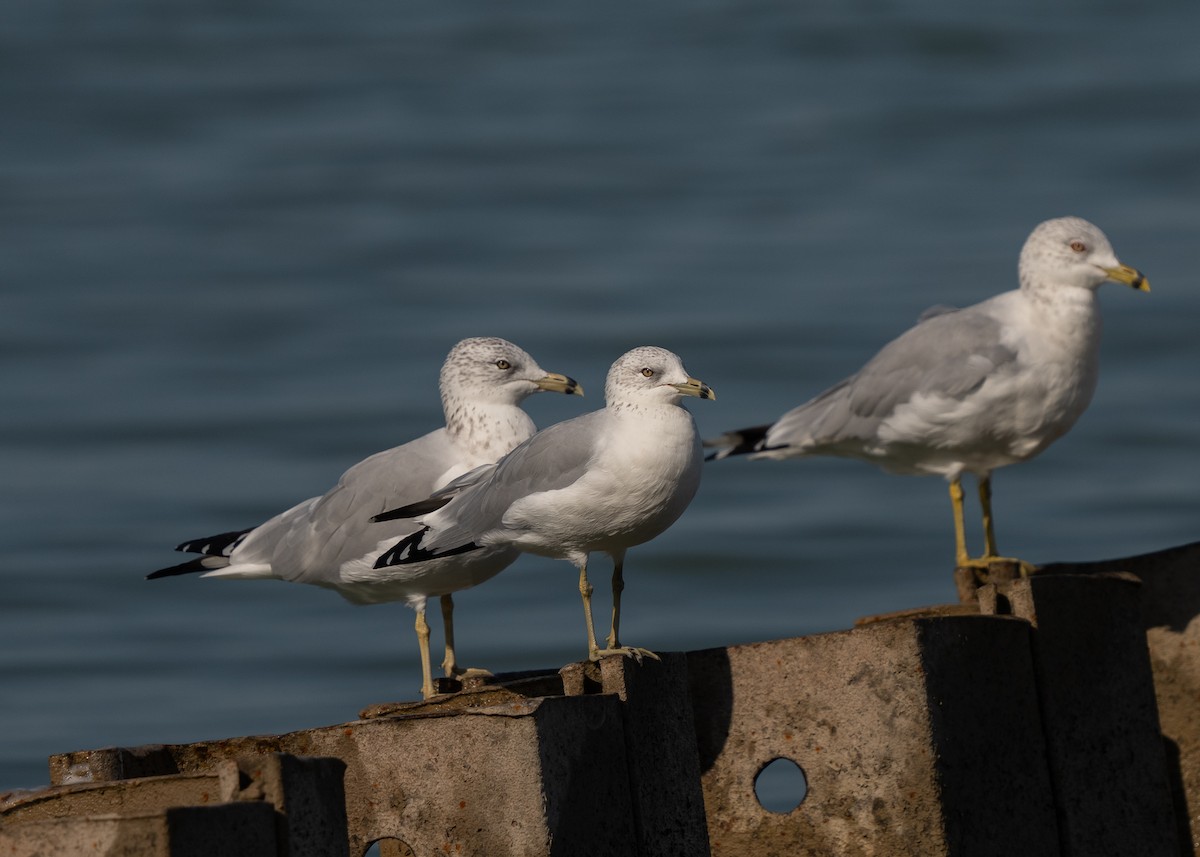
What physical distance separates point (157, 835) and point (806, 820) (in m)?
2.81

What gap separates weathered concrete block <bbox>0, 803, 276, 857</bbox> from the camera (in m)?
4.92

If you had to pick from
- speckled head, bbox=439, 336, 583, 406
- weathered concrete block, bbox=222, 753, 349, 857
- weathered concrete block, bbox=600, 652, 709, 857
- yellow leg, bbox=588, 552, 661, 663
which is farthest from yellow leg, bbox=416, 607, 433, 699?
weathered concrete block, bbox=222, 753, 349, 857

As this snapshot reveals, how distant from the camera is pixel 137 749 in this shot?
6699mm

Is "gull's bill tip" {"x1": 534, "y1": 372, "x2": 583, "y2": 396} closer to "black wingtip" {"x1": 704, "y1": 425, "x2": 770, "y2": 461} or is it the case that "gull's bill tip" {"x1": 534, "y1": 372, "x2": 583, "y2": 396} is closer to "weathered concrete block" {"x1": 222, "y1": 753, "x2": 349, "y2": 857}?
"black wingtip" {"x1": 704, "y1": 425, "x2": 770, "y2": 461}

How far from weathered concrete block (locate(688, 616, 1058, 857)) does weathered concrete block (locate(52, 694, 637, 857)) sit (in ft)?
2.64

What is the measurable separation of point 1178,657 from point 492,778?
3341 millimetres

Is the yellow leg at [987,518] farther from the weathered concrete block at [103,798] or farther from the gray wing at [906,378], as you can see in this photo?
the weathered concrete block at [103,798]

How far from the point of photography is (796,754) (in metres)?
7.11

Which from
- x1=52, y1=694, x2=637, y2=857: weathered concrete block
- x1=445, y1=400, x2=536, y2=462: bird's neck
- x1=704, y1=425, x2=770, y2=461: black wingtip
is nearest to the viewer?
x1=52, y1=694, x2=637, y2=857: weathered concrete block

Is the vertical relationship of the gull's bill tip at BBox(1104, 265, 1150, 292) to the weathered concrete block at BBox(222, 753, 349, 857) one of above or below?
above

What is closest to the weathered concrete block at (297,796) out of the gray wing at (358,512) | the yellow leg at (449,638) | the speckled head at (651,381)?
the speckled head at (651,381)

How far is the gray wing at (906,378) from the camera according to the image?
31.0 feet

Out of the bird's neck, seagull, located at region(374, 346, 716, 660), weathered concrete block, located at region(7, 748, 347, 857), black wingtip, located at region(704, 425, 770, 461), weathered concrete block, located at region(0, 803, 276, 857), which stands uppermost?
black wingtip, located at region(704, 425, 770, 461)

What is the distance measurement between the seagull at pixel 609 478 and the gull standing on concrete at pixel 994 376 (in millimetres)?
2180
